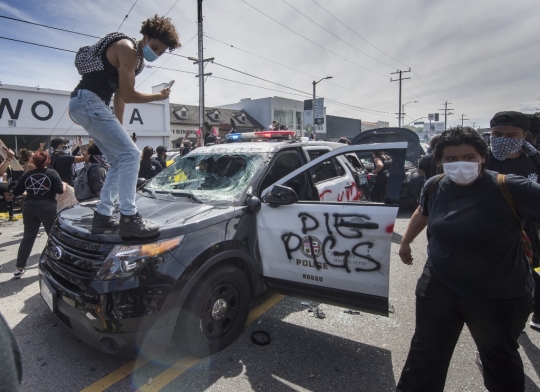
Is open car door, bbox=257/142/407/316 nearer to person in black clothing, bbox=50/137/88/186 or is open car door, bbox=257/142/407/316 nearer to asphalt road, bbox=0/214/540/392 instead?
asphalt road, bbox=0/214/540/392

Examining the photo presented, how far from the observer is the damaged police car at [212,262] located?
2260 millimetres

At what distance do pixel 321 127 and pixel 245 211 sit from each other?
83.4 feet

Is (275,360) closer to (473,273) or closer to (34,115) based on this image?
(473,273)

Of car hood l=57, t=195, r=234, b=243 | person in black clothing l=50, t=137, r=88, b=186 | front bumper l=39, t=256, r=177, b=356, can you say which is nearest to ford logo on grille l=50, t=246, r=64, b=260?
car hood l=57, t=195, r=234, b=243

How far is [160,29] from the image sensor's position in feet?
8.71

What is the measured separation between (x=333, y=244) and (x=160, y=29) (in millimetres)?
2189

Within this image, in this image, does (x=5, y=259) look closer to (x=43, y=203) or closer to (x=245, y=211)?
(x=43, y=203)

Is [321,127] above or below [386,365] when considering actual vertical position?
above

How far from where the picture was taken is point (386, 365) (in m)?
2.58

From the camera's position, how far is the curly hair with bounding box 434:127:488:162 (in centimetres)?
189

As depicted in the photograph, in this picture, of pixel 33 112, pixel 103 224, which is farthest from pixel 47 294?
pixel 33 112

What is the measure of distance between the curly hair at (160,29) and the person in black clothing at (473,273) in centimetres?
217

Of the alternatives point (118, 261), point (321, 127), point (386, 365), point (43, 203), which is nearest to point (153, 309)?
point (118, 261)

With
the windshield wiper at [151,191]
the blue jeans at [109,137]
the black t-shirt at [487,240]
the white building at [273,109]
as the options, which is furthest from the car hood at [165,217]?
the white building at [273,109]
